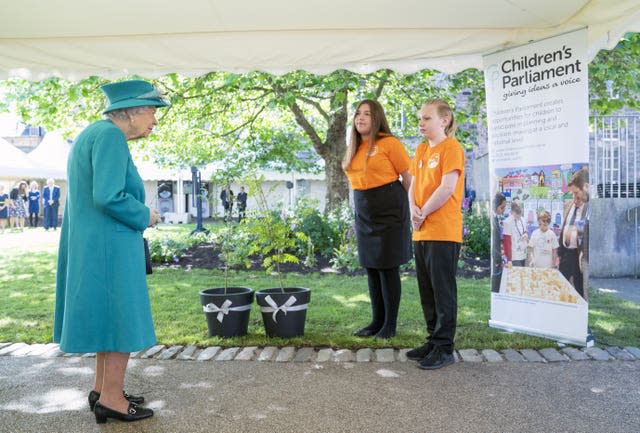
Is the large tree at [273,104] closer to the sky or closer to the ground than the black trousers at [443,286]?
closer to the sky

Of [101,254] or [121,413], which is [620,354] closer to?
[121,413]

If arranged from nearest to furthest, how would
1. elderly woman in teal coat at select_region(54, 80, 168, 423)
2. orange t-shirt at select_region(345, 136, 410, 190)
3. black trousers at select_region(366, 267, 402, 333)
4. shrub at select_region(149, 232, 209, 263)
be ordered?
elderly woman in teal coat at select_region(54, 80, 168, 423) → orange t-shirt at select_region(345, 136, 410, 190) → black trousers at select_region(366, 267, 402, 333) → shrub at select_region(149, 232, 209, 263)

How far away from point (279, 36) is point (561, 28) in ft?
7.83

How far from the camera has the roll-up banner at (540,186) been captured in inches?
189

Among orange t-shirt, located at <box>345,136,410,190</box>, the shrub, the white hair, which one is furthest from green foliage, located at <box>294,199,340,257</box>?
the white hair

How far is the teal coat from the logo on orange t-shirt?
2.24 m

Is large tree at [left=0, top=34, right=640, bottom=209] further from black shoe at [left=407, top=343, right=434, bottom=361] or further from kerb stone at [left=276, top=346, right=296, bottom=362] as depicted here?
black shoe at [left=407, top=343, right=434, bottom=361]

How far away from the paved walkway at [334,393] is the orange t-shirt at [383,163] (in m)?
1.46

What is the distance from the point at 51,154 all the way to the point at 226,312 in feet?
80.9

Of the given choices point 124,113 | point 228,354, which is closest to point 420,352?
point 228,354

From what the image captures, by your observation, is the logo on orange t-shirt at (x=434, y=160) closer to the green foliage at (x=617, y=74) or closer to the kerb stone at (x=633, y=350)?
Answer: the kerb stone at (x=633, y=350)

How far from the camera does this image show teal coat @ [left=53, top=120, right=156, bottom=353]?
10.2 feet

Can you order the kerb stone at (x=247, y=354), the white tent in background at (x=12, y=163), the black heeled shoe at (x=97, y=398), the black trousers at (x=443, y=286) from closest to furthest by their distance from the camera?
the black heeled shoe at (x=97, y=398) → the black trousers at (x=443, y=286) → the kerb stone at (x=247, y=354) → the white tent in background at (x=12, y=163)

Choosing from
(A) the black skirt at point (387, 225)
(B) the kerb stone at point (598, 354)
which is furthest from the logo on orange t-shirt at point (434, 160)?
(B) the kerb stone at point (598, 354)
